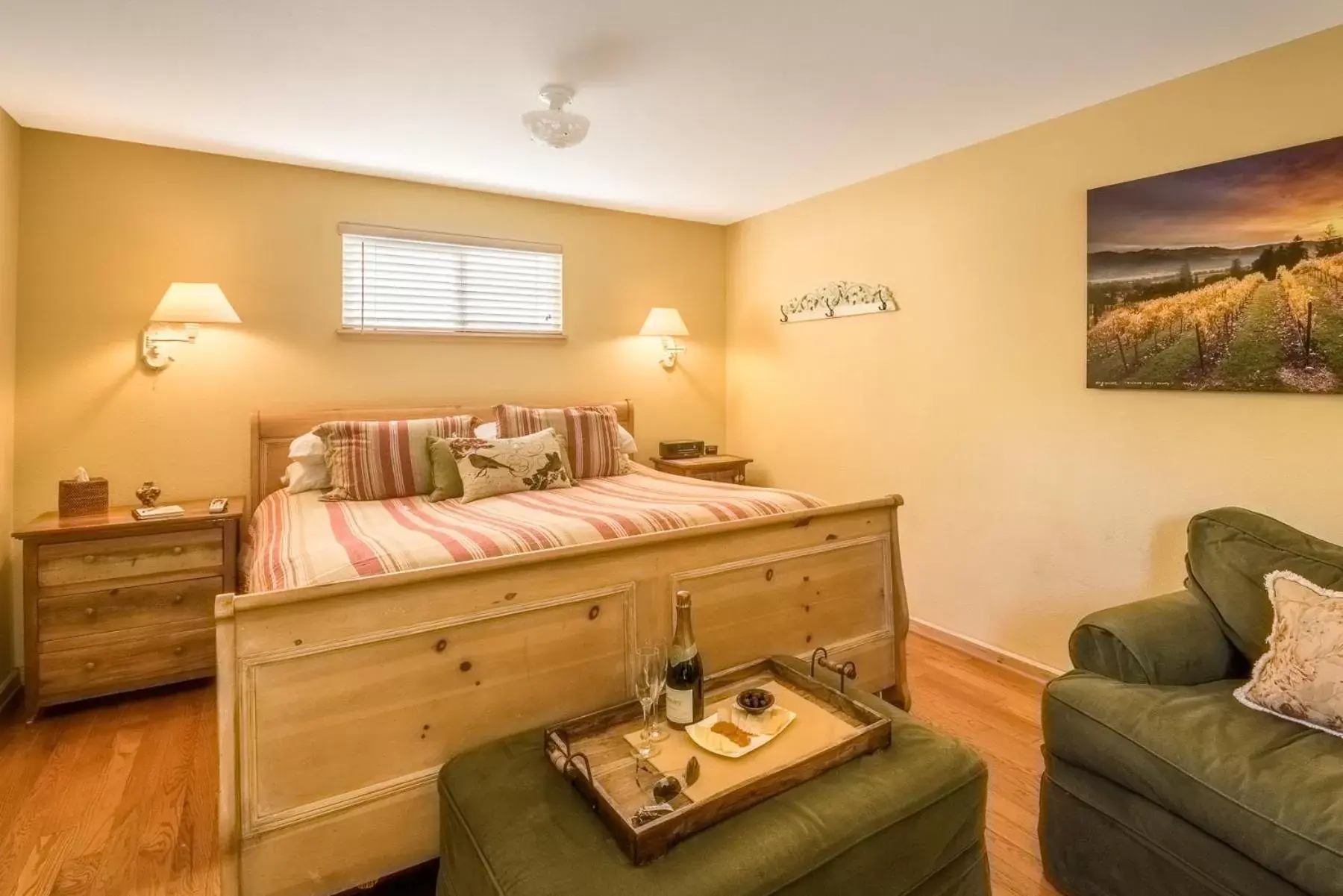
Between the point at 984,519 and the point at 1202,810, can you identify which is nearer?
the point at 1202,810

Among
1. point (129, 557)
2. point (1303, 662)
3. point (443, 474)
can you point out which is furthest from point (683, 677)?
point (129, 557)

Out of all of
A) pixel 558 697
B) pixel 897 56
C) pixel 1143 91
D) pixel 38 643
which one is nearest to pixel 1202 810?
pixel 558 697

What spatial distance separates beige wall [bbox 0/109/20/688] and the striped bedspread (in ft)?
3.13

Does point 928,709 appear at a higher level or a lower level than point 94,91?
lower

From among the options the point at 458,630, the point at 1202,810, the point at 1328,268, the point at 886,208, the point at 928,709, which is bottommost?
the point at 928,709

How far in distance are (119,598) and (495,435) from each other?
1.57 meters

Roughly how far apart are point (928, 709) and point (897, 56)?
2321 millimetres

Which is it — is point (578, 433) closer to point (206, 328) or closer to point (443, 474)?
point (443, 474)

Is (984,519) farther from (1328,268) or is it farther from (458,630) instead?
(458,630)

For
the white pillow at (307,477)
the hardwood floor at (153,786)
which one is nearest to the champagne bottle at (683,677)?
the hardwood floor at (153,786)

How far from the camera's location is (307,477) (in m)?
3.00

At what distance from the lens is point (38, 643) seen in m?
2.50

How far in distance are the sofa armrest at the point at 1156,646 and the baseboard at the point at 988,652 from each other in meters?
0.81

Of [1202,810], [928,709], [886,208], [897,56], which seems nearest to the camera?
[1202,810]
